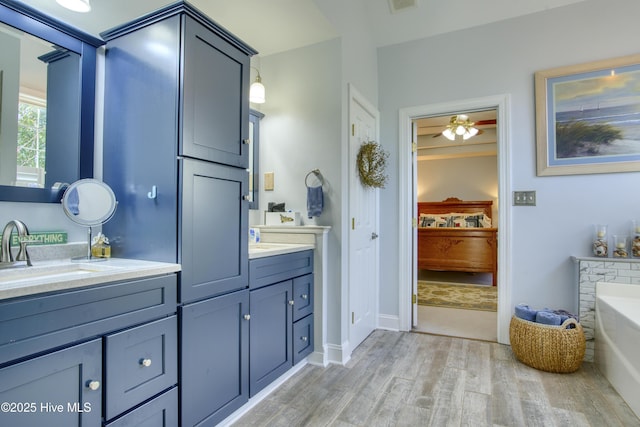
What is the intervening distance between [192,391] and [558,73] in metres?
3.42

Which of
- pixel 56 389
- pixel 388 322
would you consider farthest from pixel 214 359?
pixel 388 322

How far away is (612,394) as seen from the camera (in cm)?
207

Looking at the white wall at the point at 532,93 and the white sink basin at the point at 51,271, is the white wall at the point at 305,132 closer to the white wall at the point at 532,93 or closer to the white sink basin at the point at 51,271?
the white wall at the point at 532,93

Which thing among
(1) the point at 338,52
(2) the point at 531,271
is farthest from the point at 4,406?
(2) the point at 531,271

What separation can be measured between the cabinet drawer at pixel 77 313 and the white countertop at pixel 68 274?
1.0 inches

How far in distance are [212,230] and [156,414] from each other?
78 centimetres

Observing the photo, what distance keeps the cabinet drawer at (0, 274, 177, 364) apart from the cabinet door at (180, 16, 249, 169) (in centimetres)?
62

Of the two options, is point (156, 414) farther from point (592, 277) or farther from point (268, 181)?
point (592, 277)

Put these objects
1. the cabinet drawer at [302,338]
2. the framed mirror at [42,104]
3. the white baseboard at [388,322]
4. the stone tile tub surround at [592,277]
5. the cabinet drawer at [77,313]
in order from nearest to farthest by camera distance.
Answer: the cabinet drawer at [77,313] → the framed mirror at [42,104] → the cabinet drawer at [302,338] → the stone tile tub surround at [592,277] → the white baseboard at [388,322]

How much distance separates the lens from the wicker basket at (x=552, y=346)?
7.61 ft

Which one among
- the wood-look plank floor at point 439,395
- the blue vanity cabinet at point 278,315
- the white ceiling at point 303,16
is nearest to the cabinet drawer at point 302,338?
the blue vanity cabinet at point 278,315

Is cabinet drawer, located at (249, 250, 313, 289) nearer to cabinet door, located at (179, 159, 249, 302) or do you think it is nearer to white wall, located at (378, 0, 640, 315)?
cabinet door, located at (179, 159, 249, 302)

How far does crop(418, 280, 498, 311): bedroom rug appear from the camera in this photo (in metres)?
4.14

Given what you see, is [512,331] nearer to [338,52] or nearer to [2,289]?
[338,52]
